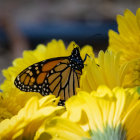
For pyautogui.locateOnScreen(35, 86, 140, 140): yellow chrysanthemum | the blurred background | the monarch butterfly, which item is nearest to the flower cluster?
pyautogui.locateOnScreen(35, 86, 140, 140): yellow chrysanthemum

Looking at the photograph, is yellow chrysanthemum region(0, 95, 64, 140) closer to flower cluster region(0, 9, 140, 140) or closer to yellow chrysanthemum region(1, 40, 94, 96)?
flower cluster region(0, 9, 140, 140)

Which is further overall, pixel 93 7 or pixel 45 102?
pixel 93 7

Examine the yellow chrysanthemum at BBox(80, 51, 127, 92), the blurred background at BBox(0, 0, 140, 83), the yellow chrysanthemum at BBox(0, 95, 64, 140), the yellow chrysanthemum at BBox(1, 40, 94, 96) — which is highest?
the blurred background at BBox(0, 0, 140, 83)

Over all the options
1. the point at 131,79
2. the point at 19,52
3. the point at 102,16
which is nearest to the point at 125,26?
the point at 131,79

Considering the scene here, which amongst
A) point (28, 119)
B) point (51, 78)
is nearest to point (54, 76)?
point (51, 78)

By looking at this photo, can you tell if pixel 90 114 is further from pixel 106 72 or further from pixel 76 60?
pixel 76 60

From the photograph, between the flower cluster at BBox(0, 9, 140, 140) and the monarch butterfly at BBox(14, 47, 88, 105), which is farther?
the monarch butterfly at BBox(14, 47, 88, 105)

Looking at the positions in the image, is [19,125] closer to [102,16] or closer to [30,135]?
[30,135]

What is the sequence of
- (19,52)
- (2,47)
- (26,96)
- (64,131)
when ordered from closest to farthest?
(64,131), (26,96), (19,52), (2,47)
